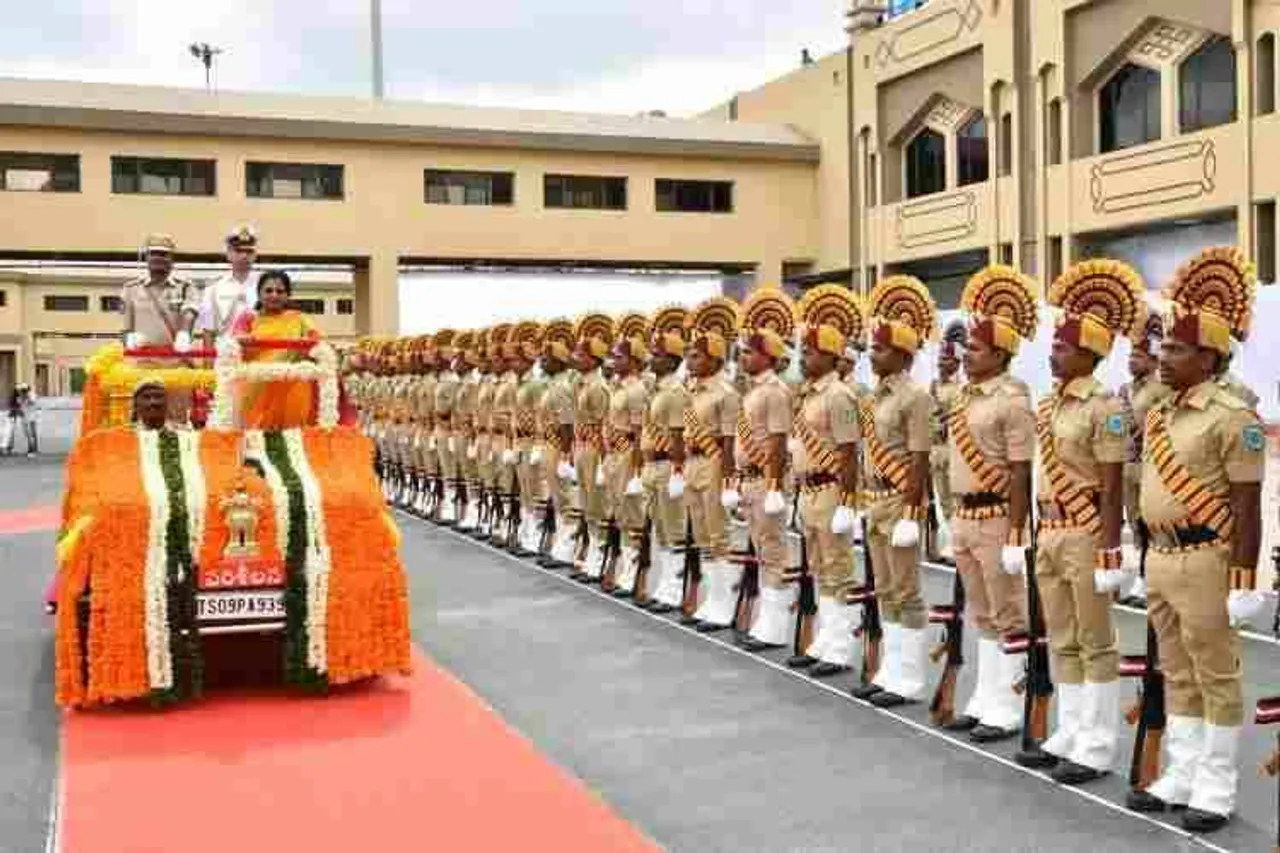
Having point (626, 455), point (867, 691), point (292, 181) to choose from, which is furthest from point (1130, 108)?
point (867, 691)

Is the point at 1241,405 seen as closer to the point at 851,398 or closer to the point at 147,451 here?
the point at 851,398

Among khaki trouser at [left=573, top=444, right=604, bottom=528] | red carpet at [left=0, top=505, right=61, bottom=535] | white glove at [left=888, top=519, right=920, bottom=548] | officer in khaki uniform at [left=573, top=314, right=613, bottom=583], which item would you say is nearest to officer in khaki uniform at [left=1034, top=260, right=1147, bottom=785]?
white glove at [left=888, top=519, right=920, bottom=548]

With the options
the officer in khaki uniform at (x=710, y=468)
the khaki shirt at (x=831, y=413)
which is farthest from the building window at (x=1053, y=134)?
the khaki shirt at (x=831, y=413)

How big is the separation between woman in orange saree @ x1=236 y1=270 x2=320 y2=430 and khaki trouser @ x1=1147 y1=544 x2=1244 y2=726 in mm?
5492

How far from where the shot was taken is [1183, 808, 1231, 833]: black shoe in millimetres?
5305

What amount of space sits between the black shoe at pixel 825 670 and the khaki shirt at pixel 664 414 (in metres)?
2.54

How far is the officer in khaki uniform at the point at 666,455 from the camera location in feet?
34.1

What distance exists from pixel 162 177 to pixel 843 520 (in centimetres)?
2578

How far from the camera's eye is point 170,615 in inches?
289

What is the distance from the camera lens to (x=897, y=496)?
745 cm

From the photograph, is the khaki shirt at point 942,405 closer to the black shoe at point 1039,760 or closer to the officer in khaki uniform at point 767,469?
the officer in khaki uniform at point 767,469

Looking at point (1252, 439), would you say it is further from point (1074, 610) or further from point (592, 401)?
→ point (592, 401)

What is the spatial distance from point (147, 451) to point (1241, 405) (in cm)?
559

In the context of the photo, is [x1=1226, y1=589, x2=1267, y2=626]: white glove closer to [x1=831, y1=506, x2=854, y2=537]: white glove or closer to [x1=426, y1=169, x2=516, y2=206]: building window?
[x1=831, y1=506, x2=854, y2=537]: white glove
